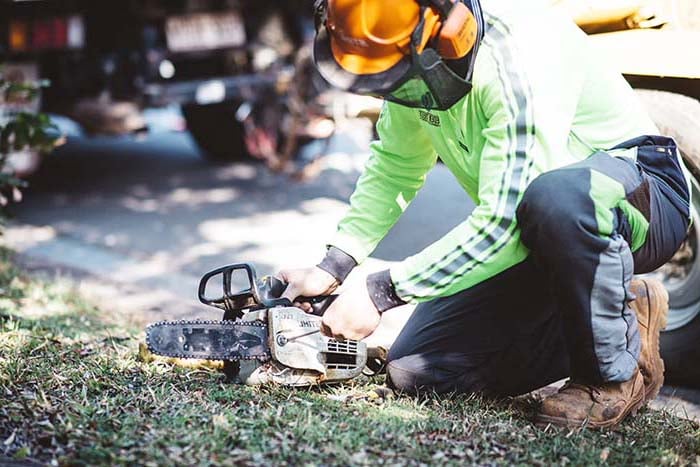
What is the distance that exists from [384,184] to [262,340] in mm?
677

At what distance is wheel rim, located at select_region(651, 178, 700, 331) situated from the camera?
362 cm

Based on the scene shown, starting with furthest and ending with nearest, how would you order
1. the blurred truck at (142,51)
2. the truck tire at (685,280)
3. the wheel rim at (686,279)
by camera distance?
the blurred truck at (142,51), the wheel rim at (686,279), the truck tire at (685,280)

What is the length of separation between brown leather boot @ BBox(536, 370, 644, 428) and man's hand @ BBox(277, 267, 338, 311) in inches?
30.2

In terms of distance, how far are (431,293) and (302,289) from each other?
509 millimetres

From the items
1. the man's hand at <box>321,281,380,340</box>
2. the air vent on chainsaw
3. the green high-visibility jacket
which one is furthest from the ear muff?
the air vent on chainsaw

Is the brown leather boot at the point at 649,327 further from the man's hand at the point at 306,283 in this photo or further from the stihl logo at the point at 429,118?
the man's hand at the point at 306,283

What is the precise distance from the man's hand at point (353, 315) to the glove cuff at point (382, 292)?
14 mm

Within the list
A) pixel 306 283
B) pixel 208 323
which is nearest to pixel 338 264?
pixel 306 283

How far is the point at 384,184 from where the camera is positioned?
10.4 ft

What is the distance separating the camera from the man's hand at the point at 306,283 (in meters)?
3.02

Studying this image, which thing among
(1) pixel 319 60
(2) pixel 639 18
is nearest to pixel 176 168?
(2) pixel 639 18

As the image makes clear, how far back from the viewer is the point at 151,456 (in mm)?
2377

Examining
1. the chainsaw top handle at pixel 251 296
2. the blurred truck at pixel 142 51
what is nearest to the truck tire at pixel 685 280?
the chainsaw top handle at pixel 251 296

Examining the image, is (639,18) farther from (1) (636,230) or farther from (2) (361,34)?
(2) (361,34)
